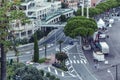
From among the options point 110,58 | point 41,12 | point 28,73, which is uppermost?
point 28,73

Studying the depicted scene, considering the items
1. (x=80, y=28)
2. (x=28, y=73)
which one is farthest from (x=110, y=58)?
(x=28, y=73)

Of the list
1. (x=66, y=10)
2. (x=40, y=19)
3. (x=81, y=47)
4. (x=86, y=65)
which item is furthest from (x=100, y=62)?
(x=66, y=10)

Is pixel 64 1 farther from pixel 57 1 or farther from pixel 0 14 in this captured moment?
pixel 0 14

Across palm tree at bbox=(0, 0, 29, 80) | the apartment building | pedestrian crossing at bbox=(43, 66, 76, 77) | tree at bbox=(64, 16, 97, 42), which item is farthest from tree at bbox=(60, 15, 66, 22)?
palm tree at bbox=(0, 0, 29, 80)

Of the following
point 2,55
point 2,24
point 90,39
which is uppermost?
point 2,24

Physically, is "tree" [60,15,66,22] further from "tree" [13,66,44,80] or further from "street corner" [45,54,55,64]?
"tree" [13,66,44,80]

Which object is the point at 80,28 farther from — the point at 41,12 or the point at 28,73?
the point at 28,73

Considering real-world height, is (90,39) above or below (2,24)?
below

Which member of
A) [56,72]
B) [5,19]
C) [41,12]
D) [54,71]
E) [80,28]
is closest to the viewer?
[5,19]

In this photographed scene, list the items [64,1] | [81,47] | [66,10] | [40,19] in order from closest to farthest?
[81,47]
[40,19]
[66,10]
[64,1]
